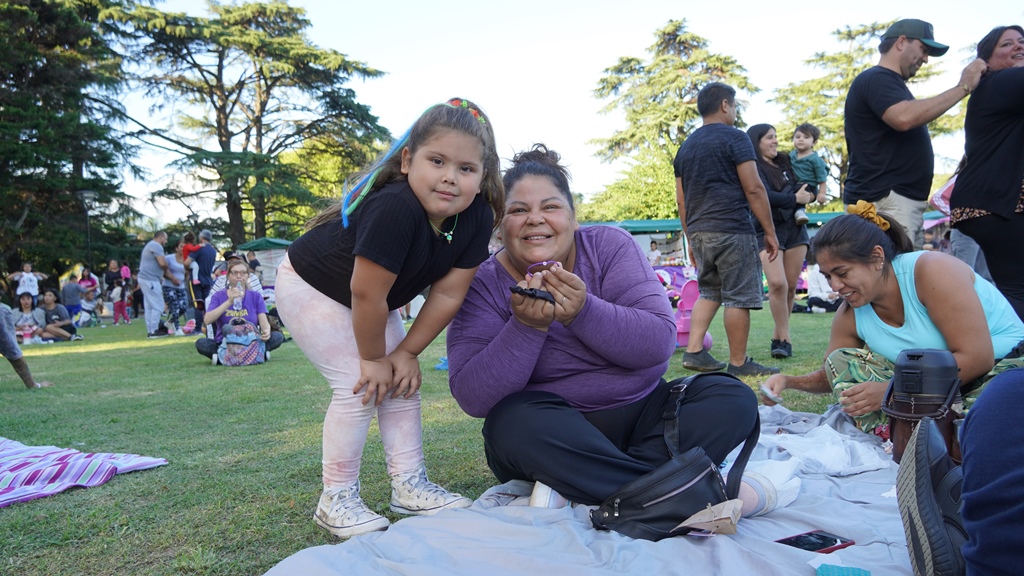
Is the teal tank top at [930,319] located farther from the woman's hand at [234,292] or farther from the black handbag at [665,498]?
the woman's hand at [234,292]

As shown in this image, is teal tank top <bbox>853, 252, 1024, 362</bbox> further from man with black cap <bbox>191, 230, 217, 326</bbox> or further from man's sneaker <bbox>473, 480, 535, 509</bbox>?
man with black cap <bbox>191, 230, 217, 326</bbox>

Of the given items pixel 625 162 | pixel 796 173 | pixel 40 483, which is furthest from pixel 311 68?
pixel 40 483

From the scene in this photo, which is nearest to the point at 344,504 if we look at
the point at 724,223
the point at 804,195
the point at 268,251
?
the point at 724,223

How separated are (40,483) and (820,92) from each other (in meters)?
42.4

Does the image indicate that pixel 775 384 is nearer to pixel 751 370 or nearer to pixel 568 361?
pixel 568 361

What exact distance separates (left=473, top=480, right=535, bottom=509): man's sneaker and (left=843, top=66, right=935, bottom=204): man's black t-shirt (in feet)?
10.2

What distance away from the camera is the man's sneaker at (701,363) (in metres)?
5.34

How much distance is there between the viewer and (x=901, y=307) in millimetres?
3000

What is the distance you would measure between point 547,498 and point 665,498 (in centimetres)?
43

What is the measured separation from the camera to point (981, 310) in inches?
110

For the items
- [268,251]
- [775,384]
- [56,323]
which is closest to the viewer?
[775,384]

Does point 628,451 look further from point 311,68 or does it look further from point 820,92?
point 820,92

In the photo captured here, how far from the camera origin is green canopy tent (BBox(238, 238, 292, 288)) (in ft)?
75.0

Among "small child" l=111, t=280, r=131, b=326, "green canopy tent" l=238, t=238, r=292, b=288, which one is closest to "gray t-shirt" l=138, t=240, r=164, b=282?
"small child" l=111, t=280, r=131, b=326
